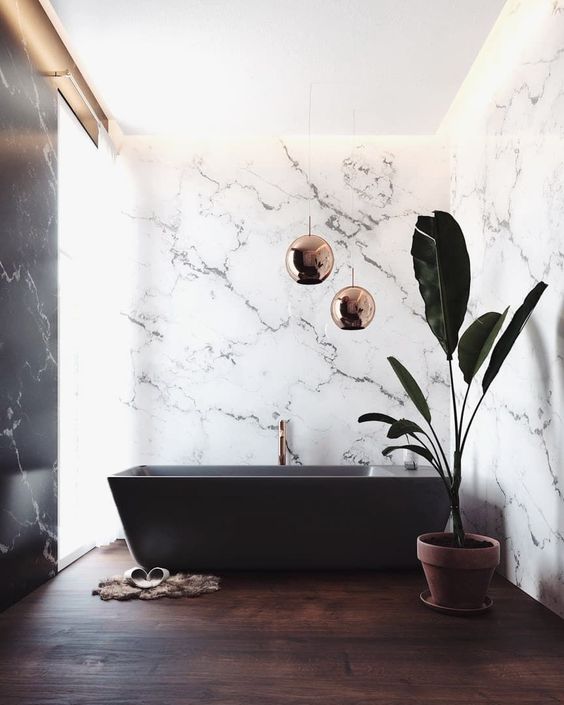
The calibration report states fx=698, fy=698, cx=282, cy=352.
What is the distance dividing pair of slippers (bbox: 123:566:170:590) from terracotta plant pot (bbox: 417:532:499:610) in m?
1.19

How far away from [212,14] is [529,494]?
2.43 meters

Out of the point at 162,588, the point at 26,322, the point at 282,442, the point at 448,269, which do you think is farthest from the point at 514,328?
the point at 26,322

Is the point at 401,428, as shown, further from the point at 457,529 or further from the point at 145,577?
the point at 145,577

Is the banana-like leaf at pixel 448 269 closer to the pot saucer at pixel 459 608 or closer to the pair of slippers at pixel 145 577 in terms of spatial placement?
the pot saucer at pixel 459 608

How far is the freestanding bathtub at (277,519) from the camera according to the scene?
3223 mm

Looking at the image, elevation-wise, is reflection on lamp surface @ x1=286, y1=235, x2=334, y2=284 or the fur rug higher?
reflection on lamp surface @ x1=286, y1=235, x2=334, y2=284

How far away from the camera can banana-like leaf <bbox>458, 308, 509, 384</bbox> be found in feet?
9.05

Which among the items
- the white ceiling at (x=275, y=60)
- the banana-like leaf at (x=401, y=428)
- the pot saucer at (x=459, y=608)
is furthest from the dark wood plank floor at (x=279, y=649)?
the white ceiling at (x=275, y=60)

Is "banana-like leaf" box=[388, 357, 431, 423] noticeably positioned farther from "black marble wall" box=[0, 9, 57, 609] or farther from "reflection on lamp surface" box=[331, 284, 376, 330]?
"black marble wall" box=[0, 9, 57, 609]

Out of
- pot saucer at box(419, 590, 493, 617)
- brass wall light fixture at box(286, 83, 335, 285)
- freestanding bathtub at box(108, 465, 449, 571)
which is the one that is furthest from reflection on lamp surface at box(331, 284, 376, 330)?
pot saucer at box(419, 590, 493, 617)

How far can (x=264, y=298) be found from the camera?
14.0 ft

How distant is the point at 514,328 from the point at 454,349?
0.86 feet

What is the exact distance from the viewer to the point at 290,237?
4.28 meters

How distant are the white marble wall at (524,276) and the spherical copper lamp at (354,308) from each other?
58 centimetres
